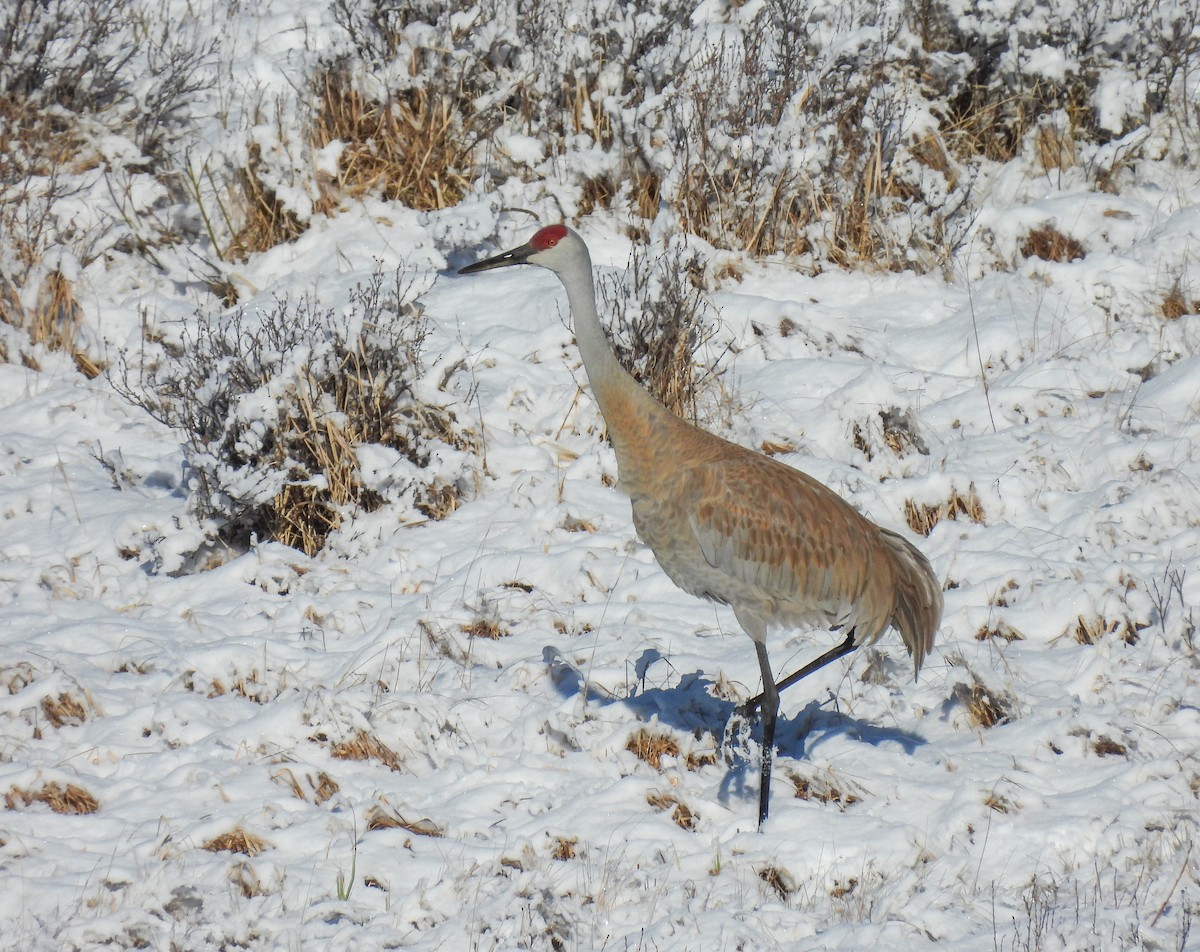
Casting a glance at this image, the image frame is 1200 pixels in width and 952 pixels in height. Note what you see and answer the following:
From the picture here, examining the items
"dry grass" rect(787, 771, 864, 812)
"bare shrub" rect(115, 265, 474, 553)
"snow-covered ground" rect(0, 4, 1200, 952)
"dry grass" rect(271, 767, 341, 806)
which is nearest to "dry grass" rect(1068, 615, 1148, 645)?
"snow-covered ground" rect(0, 4, 1200, 952)

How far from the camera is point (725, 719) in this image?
4.77 metres

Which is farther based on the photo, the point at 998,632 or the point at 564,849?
the point at 998,632

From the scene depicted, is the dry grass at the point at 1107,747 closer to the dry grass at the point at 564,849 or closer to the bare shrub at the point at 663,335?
the dry grass at the point at 564,849

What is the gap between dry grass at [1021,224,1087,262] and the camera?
7211 millimetres

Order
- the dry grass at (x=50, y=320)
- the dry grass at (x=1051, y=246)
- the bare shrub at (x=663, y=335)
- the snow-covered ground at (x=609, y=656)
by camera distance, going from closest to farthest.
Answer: the snow-covered ground at (x=609, y=656)
the bare shrub at (x=663, y=335)
the dry grass at (x=50, y=320)
the dry grass at (x=1051, y=246)

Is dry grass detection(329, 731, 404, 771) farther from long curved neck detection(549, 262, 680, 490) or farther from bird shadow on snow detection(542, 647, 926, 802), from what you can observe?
long curved neck detection(549, 262, 680, 490)

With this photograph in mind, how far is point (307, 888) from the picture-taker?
372 cm

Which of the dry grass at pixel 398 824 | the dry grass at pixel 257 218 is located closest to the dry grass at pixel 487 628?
the dry grass at pixel 398 824

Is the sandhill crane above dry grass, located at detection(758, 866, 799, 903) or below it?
above

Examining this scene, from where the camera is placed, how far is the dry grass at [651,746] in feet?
14.8

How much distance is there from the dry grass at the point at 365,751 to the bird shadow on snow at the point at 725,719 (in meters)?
0.67

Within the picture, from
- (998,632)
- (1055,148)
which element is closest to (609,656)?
(998,632)

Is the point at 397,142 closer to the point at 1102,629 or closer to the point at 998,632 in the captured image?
the point at 998,632

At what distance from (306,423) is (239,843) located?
7.52 feet
